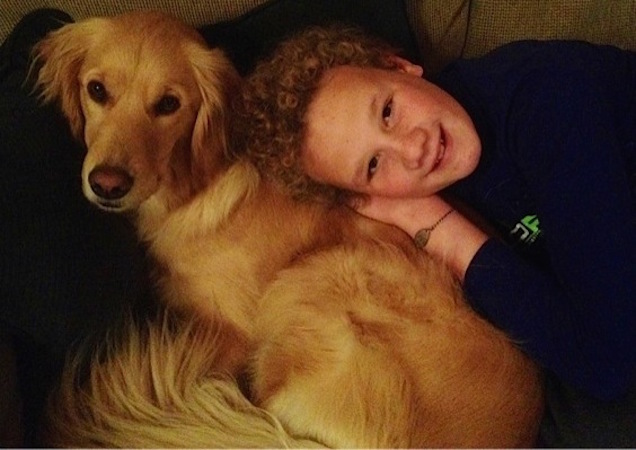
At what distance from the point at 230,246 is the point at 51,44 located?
54 centimetres

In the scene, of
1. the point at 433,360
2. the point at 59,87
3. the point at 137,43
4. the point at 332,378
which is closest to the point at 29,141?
the point at 59,87

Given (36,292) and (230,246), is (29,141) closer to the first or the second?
(36,292)

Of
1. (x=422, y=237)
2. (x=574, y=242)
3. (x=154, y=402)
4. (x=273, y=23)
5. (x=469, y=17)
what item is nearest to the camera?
(x=574, y=242)

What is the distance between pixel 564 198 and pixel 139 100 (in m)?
0.78

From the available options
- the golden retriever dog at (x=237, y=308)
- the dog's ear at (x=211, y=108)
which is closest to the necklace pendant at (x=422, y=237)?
→ the golden retriever dog at (x=237, y=308)

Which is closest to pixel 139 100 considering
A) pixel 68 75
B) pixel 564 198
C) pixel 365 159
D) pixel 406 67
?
pixel 68 75

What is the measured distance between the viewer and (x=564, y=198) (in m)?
1.18

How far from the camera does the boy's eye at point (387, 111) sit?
127 centimetres

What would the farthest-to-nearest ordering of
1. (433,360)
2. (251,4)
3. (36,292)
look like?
(251,4)
(433,360)
(36,292)

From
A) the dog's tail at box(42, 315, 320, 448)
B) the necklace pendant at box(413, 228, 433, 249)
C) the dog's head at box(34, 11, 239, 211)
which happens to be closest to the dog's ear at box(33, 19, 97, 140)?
the dog's head at box(34, 11, 239, 211)

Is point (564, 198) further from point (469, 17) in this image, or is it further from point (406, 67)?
point (469, 17)

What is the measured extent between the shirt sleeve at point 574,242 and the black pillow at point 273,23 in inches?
19.8

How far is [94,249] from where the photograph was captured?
4.19 feet

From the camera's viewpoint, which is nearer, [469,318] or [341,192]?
[469,318]
